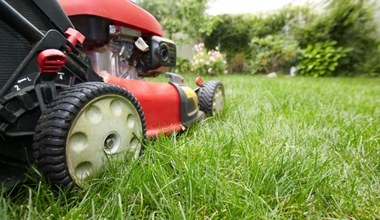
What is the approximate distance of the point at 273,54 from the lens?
24.8 feet

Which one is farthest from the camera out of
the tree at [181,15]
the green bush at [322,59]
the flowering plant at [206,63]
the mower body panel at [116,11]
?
the green bush at [322,59]

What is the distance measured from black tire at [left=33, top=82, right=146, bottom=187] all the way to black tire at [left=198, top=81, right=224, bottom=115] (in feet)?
2.42

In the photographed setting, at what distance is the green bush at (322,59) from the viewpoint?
6562 mm

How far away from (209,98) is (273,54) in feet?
21.1

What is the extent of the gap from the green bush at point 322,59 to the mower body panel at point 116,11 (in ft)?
20.0

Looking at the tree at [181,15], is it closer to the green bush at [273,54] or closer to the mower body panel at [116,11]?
the green bush at [273,54]

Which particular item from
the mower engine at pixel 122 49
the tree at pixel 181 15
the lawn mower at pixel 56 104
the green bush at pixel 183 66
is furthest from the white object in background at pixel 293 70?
the lawn mower at pixel 56 104

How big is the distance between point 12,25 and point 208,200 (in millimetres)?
602

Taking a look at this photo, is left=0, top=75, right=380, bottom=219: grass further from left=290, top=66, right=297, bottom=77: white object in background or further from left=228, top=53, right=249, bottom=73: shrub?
left=228, top=53, right=249, bottom=73: shrub

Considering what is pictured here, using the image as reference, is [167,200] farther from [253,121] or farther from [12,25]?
[253,121]

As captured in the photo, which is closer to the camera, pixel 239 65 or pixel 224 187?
pixel 224 187

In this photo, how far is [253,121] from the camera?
4.78ft

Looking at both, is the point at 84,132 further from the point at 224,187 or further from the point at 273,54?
the point at 273,54

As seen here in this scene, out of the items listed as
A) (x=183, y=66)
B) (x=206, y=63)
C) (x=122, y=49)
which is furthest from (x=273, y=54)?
(x=122, y=49)
